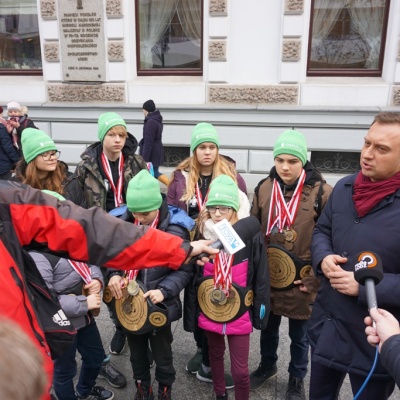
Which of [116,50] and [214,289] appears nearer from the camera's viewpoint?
[214,289]

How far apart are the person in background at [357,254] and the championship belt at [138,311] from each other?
94 centimetres

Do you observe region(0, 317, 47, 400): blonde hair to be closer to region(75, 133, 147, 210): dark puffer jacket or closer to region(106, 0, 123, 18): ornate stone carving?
region(75, 133, 147, 210): dark puffer jacket

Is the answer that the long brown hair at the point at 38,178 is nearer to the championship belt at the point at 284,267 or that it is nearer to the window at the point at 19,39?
the championship belt at the point at 284,267

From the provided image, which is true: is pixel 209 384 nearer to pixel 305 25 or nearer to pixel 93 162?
pixel 93 162

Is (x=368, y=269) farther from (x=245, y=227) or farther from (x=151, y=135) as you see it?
(x=151, y=135)

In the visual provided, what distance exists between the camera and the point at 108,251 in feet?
6.59

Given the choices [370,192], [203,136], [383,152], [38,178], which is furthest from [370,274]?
[38,178]

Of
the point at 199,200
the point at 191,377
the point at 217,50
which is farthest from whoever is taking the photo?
the point at 217,50

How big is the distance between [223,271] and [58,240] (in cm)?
119

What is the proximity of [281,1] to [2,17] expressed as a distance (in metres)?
5.83

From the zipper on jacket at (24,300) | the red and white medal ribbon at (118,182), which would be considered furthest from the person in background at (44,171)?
the zipper on jacket at (24,300)

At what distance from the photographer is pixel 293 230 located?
9.84 ft

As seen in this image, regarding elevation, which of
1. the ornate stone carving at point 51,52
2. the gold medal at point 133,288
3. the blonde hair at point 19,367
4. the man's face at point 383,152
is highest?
the ornate stone carving at point 51,52

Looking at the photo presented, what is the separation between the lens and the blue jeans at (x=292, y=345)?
10.3 feet
